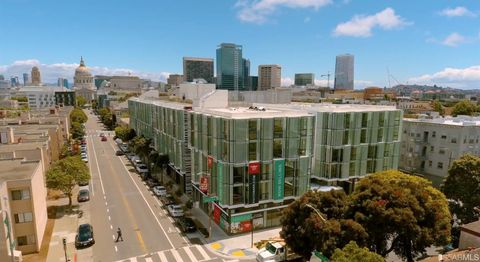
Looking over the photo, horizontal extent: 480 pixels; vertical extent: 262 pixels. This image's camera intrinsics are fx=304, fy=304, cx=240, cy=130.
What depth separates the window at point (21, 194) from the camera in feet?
112

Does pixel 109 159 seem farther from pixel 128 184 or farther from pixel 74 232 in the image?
pixel 74 232

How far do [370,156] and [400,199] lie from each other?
945 inches

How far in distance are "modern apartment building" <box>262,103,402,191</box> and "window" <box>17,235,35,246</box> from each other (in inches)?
1592

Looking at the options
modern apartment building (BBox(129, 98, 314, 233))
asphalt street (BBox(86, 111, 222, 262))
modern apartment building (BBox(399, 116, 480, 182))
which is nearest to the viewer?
asphalt street (BBox(86, 111, 222, 262))

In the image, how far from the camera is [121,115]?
154m

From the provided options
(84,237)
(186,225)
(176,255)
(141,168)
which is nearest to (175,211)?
(186,225)

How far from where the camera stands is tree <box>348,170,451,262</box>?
28.0m

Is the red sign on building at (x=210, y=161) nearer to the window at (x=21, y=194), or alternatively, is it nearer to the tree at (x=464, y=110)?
the window at (x=21, y=194)

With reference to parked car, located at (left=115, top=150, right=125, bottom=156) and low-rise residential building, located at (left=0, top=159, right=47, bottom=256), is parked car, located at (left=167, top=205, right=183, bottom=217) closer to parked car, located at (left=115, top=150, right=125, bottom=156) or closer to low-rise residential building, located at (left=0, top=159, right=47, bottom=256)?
low-rise residential building, located at (left=0, top=159, right=47, bottom=256)

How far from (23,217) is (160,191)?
23762 mm

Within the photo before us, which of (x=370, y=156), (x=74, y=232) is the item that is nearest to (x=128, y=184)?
(x=74, y=232)

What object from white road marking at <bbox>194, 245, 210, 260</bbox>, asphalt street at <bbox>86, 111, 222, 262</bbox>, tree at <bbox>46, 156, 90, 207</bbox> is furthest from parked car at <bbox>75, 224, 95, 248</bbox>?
white road marking at <bbox>194, 245, 210, 260</bbox>

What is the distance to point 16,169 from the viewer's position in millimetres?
38500

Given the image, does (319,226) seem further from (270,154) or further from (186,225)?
(186,225)
